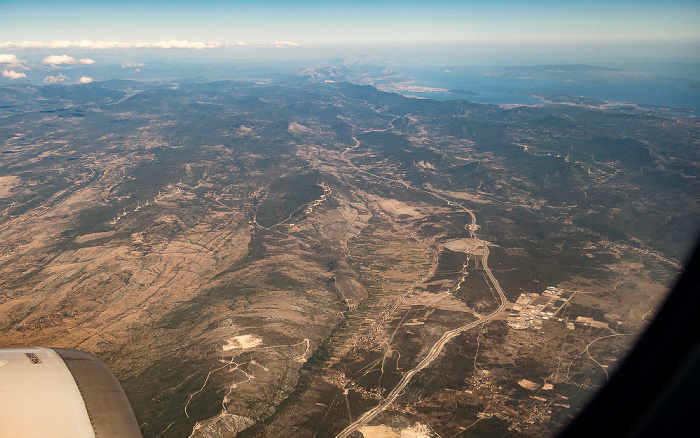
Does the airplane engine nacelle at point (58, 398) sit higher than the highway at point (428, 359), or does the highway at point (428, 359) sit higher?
the airplane engine nacelle at point (58, 398)

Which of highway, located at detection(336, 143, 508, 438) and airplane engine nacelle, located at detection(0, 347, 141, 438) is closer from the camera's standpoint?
airplane engine nacelle, located at detection(0, 347, 141, 438)

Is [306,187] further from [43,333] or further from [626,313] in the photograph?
[626,313]

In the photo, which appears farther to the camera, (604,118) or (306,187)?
(604,118)

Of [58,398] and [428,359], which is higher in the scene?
[58,398]

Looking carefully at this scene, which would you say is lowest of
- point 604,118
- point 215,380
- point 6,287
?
point 6,287

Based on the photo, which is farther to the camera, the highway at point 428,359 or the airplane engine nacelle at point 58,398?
the highway at point 428,359

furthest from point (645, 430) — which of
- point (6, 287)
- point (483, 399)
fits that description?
point (6, 287)

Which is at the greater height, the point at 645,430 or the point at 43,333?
the point at 645,430

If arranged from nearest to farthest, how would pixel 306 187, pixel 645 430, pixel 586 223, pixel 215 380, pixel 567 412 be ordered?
pixel 645 430 < pixel 567 412 < pixel 215 380 < pixel 586 223 < pixel 306 187

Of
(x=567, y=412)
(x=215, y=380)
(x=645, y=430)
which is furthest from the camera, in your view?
(x=215, y=380)

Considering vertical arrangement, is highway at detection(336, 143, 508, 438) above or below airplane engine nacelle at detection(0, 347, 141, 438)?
below

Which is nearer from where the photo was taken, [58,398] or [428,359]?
[58,398]
